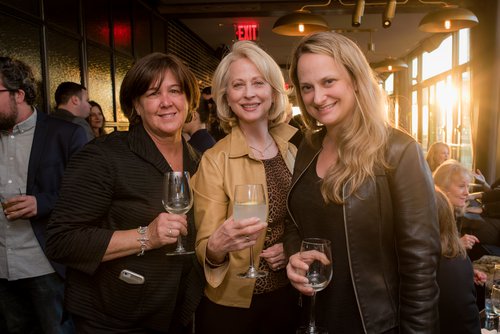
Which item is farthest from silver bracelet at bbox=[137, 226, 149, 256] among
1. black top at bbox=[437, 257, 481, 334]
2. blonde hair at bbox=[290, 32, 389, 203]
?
black top at bbox=[437, 257, 481, 334]

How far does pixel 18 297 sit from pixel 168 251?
133cm

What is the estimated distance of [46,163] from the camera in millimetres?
2207

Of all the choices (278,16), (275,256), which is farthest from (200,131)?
(278,16)

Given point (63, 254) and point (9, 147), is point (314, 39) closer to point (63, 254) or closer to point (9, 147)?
point (63, 254)

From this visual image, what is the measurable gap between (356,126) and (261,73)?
0.48m

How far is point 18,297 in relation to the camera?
2.29 metres

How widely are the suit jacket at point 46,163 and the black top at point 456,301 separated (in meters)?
1.86

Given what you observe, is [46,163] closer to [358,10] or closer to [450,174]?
[450,174]

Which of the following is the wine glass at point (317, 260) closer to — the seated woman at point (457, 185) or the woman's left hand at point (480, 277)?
the woman's left hand at point (480, 277)

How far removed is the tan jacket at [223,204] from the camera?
1.50m

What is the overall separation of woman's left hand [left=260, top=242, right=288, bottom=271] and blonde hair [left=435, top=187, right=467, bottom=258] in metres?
0.83

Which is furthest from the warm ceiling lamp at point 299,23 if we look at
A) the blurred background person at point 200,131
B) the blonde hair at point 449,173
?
the blonde hair at point 449,173

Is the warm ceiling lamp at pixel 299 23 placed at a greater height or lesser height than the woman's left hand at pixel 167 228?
greater

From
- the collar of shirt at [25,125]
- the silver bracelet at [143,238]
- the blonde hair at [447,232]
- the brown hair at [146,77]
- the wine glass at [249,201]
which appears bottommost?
the blonde hair at [447,232]
